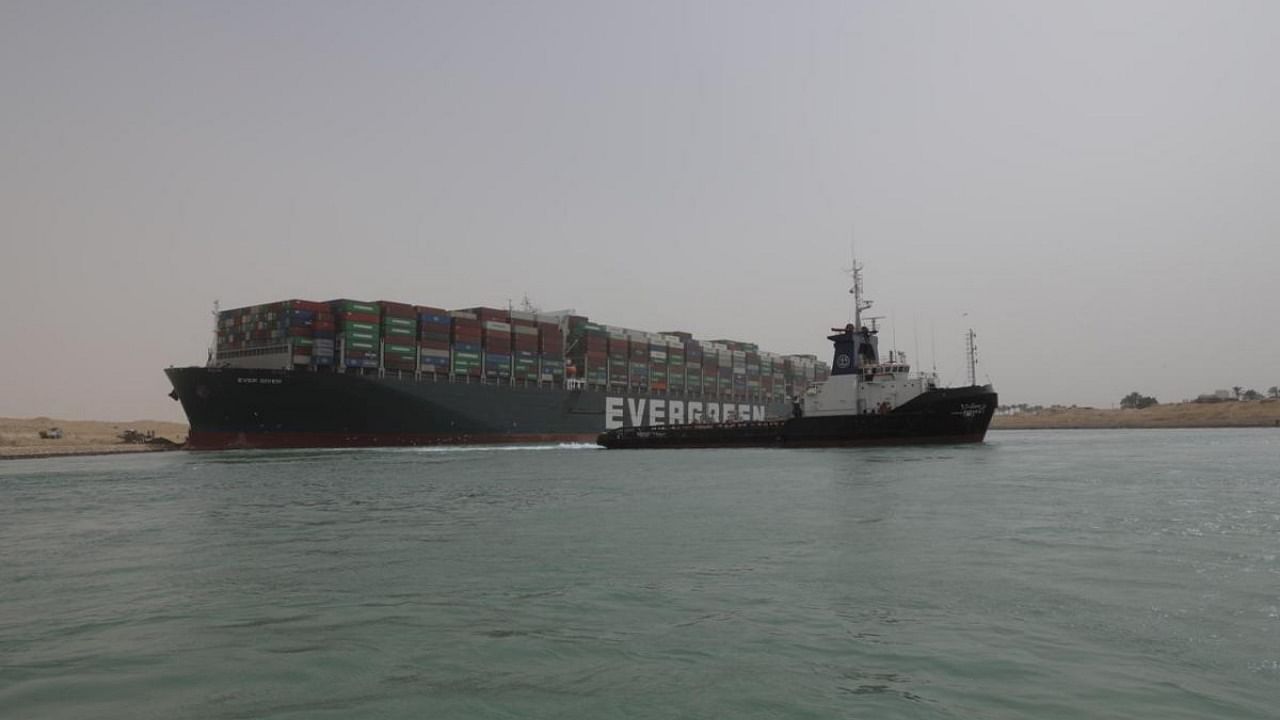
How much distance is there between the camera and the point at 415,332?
59938 millimetres

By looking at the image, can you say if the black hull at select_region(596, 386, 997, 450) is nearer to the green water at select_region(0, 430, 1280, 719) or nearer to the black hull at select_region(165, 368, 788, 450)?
the black hull at select_region(165, 368, 788, 450)

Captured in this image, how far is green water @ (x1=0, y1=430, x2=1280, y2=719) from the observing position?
578cm

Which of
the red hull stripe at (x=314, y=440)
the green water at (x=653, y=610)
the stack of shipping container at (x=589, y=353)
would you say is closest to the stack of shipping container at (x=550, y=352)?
the stack of shipping container at (x=589, y=353)

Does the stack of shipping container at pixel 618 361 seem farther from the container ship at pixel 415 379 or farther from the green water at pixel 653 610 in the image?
the green water at pixel 653 610

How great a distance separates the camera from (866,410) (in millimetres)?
48438

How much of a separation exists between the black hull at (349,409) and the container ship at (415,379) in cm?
9

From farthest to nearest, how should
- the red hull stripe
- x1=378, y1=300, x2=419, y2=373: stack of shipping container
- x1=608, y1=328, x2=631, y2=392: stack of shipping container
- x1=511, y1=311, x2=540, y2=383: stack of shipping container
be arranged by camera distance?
x1=608, y1=328, x2=631, y2=392: stack of shipping container < x1=511, y1=311, x2=540, y2=383: stack of shipping container < x1=378, y1=300, x2=419, y2=373: stack of shipping container < the red hull stripe

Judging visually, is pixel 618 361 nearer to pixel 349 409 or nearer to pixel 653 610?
pixel 349 409

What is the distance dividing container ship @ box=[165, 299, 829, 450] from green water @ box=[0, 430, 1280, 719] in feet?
117

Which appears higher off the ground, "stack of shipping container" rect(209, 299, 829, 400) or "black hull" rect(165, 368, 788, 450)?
"stack of shipping container" rect(209, 299, 829, 400)

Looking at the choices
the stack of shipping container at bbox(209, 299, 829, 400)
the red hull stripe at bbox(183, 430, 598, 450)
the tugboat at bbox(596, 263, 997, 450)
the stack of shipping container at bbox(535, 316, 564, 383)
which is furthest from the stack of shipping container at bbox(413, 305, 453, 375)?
the tugboat at bbox(596, 263, 997, 450)

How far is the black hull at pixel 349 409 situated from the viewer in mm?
52156

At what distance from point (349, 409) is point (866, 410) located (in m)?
37.2

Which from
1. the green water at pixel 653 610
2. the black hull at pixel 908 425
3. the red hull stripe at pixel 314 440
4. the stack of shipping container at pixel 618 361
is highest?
the stack of shipping container at pixel 618 361
